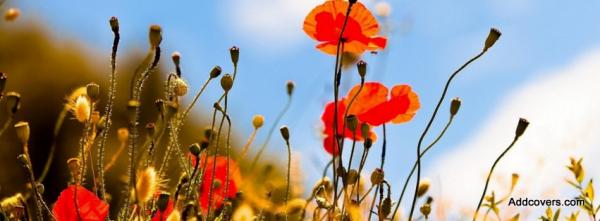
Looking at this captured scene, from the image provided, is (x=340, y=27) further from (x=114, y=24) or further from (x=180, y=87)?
(x=114, y=24)

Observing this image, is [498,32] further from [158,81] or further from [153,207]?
[158,81]

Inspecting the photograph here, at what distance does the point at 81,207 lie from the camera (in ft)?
5.12

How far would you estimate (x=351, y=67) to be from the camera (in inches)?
78.7

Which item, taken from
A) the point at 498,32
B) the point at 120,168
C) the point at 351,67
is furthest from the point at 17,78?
the point at 498,32

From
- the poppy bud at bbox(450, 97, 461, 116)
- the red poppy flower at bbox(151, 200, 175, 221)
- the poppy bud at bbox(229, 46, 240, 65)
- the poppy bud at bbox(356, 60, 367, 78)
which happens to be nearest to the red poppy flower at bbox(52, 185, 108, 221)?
the red poppy flower at bbox(151, 200, 175, 221)

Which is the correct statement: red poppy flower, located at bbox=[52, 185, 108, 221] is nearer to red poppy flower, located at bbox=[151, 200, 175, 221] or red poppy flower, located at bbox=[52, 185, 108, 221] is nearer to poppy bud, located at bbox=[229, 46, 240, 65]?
red poppy flower, located at bbox=[151, 200, 175, 221]

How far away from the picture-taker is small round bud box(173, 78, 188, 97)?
1.72 m

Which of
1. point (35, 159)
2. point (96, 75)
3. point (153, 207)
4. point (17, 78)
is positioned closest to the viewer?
point (153, 207)

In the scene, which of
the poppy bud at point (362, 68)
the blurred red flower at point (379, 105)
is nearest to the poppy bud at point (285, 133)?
the blurred red flower at point (379, 105)

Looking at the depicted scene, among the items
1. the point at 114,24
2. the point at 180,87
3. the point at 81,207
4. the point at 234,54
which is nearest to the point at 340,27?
the point at 234,54

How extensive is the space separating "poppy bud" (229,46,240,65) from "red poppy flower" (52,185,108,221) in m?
0.39

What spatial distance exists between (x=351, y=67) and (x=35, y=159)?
186 inches

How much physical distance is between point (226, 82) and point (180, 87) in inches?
3.6

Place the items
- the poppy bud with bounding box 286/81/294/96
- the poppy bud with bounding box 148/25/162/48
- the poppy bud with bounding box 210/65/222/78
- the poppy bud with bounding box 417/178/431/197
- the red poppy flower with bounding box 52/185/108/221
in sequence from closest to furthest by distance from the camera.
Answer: the red poppy flower with bounding box 52/185/108/221 < the poppy bud with bounding box 148/25/162/48 < the poppy bud with bounding box 210/65/222/78 < the poppy bud with bounding box 417/178/431/197 < the poppy bud with bounding box 286/81/294/96
